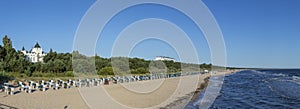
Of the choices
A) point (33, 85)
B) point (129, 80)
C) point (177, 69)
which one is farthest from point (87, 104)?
point (177, 69)

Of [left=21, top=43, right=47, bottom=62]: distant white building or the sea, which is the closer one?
the sea

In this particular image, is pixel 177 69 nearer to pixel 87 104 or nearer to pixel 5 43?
pixel 5 43

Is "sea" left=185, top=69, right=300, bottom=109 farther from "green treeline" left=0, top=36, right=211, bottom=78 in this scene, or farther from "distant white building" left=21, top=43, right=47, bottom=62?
"distant white building" left=21, top=43, right=47, bottom=62

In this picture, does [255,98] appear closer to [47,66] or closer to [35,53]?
[47,66]

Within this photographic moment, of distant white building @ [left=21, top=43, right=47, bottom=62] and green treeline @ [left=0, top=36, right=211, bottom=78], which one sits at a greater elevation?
distant white building @ [left=21, top=43, right=47, bottom=62]

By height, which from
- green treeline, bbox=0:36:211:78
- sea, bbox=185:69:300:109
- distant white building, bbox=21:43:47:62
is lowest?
sea, bbox=185:69:300:109

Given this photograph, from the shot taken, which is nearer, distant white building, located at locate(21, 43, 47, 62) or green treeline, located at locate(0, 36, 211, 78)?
green treeline, located at locate(0, 36, 211, 78)

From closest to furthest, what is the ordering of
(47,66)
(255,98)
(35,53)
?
(255,98) → (47,66) → (35,53)

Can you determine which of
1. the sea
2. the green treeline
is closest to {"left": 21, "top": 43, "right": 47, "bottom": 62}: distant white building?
the green treeline

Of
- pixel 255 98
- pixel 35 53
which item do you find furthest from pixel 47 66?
pixel 35 53

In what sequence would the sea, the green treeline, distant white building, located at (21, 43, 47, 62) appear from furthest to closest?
1. distant white building, located at (21, 43, 47, 62)
2. the green treeline
3. the sea

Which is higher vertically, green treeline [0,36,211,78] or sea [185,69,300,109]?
green treeline [0,36,211,78]

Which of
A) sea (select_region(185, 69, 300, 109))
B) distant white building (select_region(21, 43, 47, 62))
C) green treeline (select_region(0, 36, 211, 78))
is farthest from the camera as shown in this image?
distant white building (select_region(21, 43, 47, 62))

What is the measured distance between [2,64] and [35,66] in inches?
162
